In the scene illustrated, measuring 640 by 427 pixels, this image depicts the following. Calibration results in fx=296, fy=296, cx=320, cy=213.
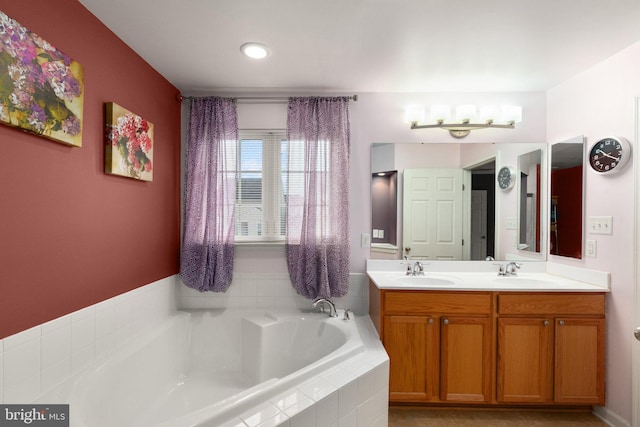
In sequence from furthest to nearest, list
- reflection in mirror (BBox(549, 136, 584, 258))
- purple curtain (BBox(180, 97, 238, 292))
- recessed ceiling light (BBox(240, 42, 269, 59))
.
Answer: purple curtain (BBox(180, 97, 238, 292)) < reflection in mirror (BBox(549, 136, 584, 258)) < recessed ceiling light (BBox(240, 42, 269, 59))

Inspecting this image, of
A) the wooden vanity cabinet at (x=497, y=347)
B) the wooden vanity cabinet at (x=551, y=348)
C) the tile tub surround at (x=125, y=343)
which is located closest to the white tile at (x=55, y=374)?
the tile tub surround at (x=125, y=343)

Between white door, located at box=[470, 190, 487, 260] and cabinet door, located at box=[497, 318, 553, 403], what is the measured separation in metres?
0.65

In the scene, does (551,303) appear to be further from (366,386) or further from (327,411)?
(327,411)

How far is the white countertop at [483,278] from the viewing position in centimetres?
202

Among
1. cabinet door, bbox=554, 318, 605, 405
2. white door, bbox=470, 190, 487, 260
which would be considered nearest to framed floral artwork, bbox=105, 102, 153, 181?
white door, bbox=470, 190, 487, 260

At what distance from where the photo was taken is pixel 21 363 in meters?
1.18

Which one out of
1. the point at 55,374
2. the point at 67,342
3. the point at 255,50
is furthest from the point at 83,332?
the point at 255,50

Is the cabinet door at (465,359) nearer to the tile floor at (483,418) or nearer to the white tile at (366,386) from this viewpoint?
the tile floor at (483,418)

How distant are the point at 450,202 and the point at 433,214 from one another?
0.17m

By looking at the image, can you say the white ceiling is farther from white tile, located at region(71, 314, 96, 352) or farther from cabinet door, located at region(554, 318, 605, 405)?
cabinet door, located at region(554, 318, 605, 405)

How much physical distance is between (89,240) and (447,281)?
92.6 inches

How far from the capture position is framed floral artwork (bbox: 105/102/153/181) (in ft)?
5.44

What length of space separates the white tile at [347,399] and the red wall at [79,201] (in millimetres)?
1356

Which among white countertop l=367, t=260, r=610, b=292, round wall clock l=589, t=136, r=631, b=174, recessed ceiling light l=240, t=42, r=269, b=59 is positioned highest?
recessed ceiling light l=240, t=42, r=269, b=59
